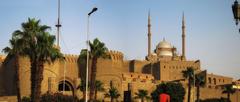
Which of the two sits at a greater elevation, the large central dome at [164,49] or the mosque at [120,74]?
the large central dome at [164,49]

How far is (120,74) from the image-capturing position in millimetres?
81125

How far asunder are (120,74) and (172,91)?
10.4m

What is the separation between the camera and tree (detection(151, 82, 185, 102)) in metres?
73.8

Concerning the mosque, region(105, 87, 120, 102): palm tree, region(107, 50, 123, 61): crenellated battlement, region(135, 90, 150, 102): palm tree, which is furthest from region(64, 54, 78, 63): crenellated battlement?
region(135, 90, 150, 102): palm tree

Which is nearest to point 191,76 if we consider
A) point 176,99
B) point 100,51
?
point 176,99

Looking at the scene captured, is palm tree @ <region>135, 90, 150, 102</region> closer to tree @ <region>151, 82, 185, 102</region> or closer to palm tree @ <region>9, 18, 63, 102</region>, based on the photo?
tree @ <region>151, 82, 185, 102</region>

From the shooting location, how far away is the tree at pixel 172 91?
73.8 m

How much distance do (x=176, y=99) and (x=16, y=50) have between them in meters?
39.8

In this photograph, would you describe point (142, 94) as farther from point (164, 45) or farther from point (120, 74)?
Result: point (164, 45)

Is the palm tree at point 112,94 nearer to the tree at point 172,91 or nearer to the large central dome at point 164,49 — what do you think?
the tree at point 172,91

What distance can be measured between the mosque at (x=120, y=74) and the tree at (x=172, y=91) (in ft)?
14.4

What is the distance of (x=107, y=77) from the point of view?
260ft

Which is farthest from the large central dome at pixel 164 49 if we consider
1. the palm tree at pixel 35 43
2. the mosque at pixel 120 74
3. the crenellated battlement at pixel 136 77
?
the palm tree at pixel 35 43

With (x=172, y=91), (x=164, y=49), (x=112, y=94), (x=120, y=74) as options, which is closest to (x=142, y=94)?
(x=172, y=91)
